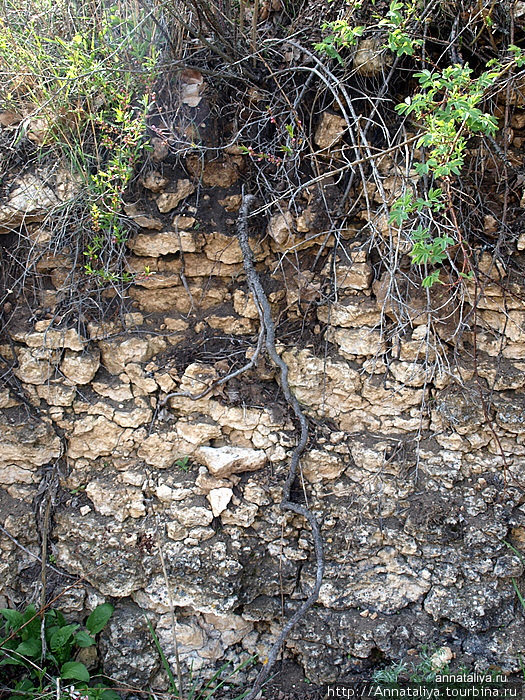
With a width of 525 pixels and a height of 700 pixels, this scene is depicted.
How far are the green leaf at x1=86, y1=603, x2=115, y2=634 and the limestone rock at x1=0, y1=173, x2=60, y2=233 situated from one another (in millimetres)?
1728

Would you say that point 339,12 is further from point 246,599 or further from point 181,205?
point 246,599

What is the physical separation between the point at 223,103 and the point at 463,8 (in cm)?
103

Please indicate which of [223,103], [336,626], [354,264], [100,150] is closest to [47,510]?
[336,626]

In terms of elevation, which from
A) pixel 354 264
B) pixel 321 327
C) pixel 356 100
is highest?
pixel 356 100

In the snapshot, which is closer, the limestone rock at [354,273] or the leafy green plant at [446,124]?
the leafy green plant at [446,124]

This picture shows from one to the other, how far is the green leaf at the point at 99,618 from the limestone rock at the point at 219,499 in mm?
631

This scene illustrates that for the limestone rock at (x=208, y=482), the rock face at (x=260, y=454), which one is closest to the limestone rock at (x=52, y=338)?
the rock face at (x=260, y=454)

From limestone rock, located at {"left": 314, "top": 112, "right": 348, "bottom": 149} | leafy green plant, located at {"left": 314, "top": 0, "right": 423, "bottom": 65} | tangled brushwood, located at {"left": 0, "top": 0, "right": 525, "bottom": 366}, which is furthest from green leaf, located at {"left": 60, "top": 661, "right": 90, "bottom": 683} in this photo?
leafy green plant, located at {"left": 314, "top": 0, "right": 423, "bottom": 65}

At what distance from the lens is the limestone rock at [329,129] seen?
2348mm

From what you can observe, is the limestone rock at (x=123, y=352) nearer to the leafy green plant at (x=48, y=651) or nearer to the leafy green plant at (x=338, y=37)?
the leafy green plant at (x=48, y=651)

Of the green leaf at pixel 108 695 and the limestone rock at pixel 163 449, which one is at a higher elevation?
the limestone rock at pixel 163 449

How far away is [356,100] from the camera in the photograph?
7.78 feet

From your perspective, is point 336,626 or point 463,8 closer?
point 463,8

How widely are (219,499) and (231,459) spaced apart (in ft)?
0.60
